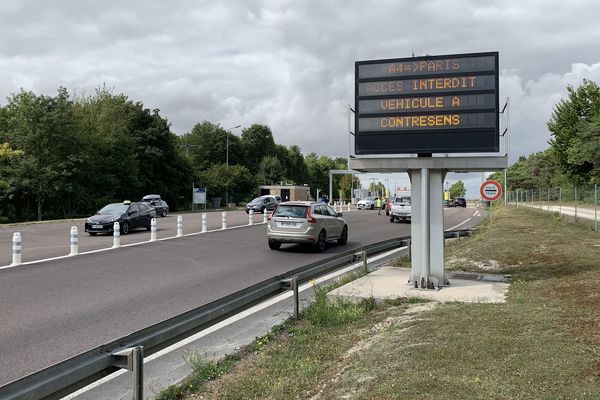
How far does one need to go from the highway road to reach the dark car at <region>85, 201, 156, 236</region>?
134 inches

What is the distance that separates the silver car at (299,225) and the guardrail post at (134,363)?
41.3ft

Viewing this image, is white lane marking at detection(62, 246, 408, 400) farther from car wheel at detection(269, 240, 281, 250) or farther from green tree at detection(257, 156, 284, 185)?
green tree at detection(257, 156, 284, 185)

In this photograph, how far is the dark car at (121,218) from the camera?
22.1 m

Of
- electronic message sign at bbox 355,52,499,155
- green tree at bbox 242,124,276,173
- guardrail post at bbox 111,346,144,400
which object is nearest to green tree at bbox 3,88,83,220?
electronic message sign at bbox 355,52,499,155

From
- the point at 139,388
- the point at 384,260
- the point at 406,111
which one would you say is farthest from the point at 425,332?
the point at 384,260

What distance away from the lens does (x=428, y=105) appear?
31.2 ft

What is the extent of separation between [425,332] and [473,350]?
90 cm

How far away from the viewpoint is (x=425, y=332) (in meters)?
6.00

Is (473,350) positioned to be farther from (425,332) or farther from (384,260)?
(384,260)

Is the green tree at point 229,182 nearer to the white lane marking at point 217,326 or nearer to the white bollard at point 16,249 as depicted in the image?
the white bollard at point 16,249

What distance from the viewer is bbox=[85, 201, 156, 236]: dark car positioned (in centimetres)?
2206

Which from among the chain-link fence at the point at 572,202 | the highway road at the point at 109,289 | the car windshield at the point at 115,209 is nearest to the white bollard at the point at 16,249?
the highway road at the point at 109,289

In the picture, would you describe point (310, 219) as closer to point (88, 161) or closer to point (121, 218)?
point (121, 218)

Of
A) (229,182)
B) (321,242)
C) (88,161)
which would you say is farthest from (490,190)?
(229,182)
